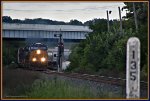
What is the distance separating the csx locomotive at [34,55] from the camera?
113 feet

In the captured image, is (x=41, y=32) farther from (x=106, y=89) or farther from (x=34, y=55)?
(x=106, y=89)

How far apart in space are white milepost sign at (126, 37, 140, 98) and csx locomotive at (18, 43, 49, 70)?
25.5 m

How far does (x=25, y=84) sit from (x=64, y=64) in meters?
27.7

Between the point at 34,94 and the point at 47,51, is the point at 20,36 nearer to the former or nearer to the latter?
the point at 47,51

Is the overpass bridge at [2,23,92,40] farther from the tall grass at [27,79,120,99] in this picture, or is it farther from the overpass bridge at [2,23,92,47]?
the tall grass at [27,79,120,99]

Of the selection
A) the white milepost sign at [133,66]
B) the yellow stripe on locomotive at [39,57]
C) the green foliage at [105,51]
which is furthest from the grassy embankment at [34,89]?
the yellow stripe on locomotive at [39,57]

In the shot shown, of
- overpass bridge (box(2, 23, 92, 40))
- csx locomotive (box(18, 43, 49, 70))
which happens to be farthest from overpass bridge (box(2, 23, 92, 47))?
csx locomotive (box(18, 43, 49, 70))

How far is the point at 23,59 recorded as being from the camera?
112 ft

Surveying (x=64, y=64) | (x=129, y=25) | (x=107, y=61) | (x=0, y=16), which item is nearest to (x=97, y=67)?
(x=107, y=61)

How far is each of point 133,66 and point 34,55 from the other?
2798cm

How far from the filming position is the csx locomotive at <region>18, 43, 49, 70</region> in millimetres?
34594

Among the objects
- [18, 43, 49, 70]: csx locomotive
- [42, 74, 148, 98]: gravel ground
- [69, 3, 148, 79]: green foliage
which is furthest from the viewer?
[18, 43, 49, 70]: csx locomotive

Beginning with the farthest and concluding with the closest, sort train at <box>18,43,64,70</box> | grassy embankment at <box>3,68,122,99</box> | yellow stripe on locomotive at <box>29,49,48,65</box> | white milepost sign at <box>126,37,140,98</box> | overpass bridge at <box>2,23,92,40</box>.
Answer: yellow stripe on locomotive at <box>29,49,48,65</box>, overpass bridge at <box>2,23,92,40</box>, train at <box>18,43,64,70</box>, grassy embankment at <box>3,68,122,99</box>, white milepost sign at <box>126,37,140,98</box>

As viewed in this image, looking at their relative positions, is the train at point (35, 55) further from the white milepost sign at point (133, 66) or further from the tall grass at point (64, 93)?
the white milepost sign at point (133, 66)
